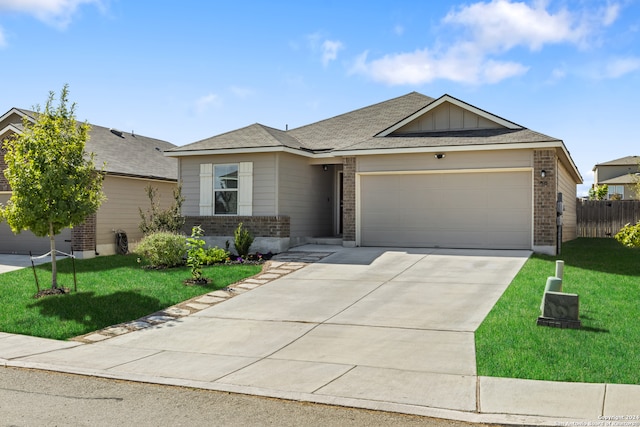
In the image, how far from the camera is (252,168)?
18703 millimetres

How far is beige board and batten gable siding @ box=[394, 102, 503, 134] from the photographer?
1866cm

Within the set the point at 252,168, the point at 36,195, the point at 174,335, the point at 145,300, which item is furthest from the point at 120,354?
the point at 252,168

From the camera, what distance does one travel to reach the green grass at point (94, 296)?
10.5 metres

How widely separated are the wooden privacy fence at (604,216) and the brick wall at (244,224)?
1655 cm

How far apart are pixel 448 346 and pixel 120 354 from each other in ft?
15.6

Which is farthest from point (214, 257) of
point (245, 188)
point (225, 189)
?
point (225, 189)

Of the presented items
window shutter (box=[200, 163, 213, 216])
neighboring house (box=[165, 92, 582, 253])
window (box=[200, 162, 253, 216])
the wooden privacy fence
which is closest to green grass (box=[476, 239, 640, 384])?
neighboring house (box=[165, 92, 582, 253])

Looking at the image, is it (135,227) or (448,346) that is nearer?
(448,346)

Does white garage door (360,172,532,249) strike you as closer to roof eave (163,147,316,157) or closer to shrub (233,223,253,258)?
roof eave (163,147,316,157)

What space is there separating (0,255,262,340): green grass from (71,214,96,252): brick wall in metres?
2.71

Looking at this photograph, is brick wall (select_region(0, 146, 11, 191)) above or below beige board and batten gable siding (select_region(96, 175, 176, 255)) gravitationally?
above

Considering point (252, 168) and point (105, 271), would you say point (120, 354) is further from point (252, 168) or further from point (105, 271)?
point (252, 168)

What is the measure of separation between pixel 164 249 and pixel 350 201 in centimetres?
608

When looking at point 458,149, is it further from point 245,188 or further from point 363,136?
point 245,188
